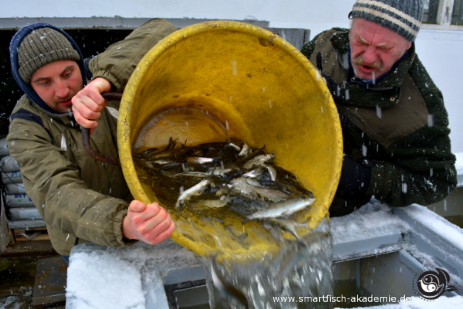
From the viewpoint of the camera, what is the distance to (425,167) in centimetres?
220

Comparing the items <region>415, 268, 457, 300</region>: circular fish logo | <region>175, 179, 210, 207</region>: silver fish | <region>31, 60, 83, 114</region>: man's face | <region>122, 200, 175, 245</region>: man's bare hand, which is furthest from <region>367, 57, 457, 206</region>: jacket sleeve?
<region>31, 60, 83, 114</region>: man's face

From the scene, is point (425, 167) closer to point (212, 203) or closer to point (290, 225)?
point (290, 225)

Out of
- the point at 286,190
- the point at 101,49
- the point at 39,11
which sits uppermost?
the point at 39,11

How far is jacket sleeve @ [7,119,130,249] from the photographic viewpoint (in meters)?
1.60

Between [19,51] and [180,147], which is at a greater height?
[19,51]

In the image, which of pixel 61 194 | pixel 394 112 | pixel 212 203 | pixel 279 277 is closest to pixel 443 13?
pixel 394 112

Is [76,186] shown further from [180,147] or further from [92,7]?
[92,7]

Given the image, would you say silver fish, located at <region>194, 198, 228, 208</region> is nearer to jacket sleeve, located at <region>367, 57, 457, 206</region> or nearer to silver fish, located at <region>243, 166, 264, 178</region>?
silver fish, located at <region>243, 166, 264, 178</region>

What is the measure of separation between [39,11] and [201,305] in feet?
9.50

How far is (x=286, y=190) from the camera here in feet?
6.59

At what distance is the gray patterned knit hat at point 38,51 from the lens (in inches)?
76.5

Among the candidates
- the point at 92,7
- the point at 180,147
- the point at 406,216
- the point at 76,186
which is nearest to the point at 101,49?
the point at 92,7

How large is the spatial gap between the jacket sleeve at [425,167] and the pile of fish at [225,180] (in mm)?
617

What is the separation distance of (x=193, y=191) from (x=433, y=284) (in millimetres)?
1507
